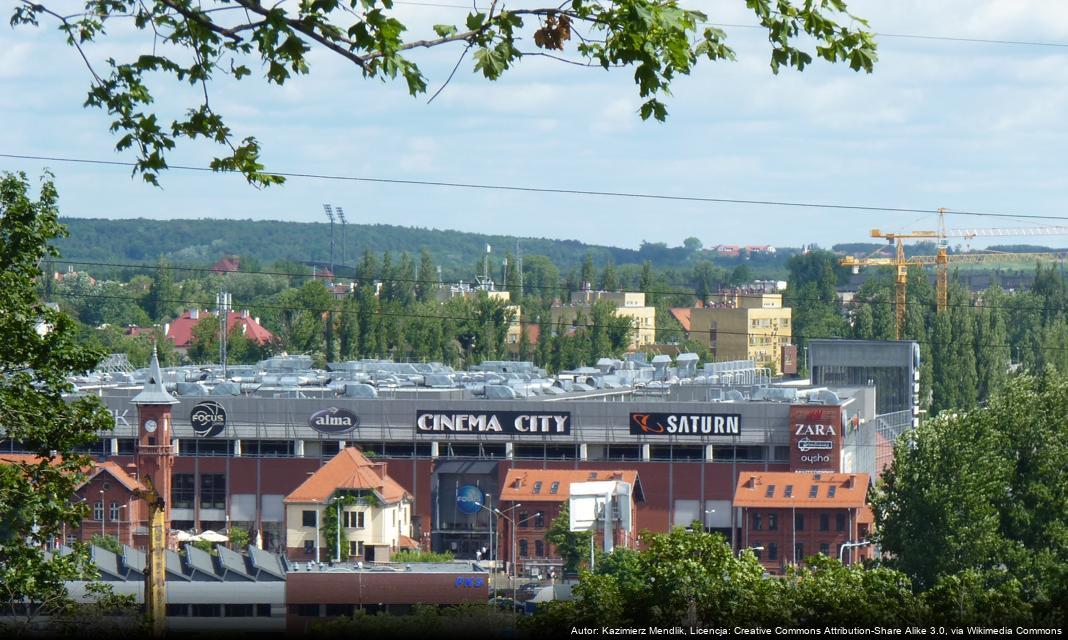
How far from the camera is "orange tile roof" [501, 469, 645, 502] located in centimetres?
7456

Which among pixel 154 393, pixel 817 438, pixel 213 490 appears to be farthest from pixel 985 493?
pixel 213 490

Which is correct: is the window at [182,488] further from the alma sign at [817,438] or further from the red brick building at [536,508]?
the alma sign at [817,438]

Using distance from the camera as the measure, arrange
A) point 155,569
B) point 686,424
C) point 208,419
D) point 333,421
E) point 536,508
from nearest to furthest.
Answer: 1. point 155,569
2. point 536,508
3. point 686,424
4. point 333,421
5. point 208,419

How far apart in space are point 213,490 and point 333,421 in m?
Answer: 7.01

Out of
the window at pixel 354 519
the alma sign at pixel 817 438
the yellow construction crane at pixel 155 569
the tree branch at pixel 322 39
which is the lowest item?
the window at pixel 354 519

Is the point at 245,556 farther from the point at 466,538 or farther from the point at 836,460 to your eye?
the point at 836,460

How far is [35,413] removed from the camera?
61.4 feet

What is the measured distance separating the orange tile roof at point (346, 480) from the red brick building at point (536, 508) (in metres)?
5.43

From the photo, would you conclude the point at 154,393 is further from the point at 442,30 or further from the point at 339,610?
the point at 442,30

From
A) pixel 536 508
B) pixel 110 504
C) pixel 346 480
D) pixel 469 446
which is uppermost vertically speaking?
pixel 469 446

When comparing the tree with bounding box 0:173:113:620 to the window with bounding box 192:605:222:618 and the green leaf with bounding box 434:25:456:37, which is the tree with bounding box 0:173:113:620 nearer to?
the green leaf with bounding box 434:25:456:37

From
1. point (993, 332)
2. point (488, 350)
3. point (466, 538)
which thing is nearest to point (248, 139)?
point (466, 538)

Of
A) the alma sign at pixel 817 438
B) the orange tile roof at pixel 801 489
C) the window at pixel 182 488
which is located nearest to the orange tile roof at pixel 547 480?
the orange tile roof at pixel 801 489

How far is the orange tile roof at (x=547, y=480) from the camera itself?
245 ft
